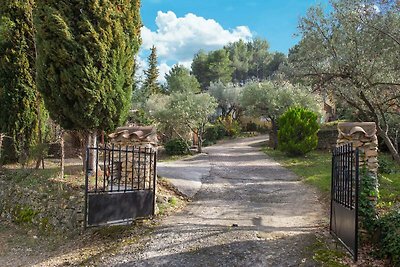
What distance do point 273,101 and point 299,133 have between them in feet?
14.1

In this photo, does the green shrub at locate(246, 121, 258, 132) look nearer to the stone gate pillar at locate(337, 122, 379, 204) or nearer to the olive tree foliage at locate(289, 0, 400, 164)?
→ the olive tree foliage at locate(289, 0, 400, 164)

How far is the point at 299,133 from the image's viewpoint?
17.1 m

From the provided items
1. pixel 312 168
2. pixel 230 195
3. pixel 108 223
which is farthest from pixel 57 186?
pixel 312 168

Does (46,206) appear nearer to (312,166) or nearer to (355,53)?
(355,53)

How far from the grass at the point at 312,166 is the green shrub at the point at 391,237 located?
12.5 feet

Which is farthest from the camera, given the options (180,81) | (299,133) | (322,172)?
(180,81)

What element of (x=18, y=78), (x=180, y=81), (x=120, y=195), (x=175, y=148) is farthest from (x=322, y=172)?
(x=180, y=81)

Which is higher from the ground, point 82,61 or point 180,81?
point 180,81

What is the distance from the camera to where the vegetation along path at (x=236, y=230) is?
17.7ft

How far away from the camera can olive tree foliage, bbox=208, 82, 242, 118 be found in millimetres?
33312

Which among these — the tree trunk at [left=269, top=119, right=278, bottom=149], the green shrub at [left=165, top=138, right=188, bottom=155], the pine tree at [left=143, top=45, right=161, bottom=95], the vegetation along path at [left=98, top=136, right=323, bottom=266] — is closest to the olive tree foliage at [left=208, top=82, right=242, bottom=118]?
the pine tree at [left=143, top=45, right=161, bottom=95]

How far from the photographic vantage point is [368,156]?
21.3 feet

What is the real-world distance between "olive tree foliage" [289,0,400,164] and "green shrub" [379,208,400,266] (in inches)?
77.8

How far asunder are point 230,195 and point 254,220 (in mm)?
2352
